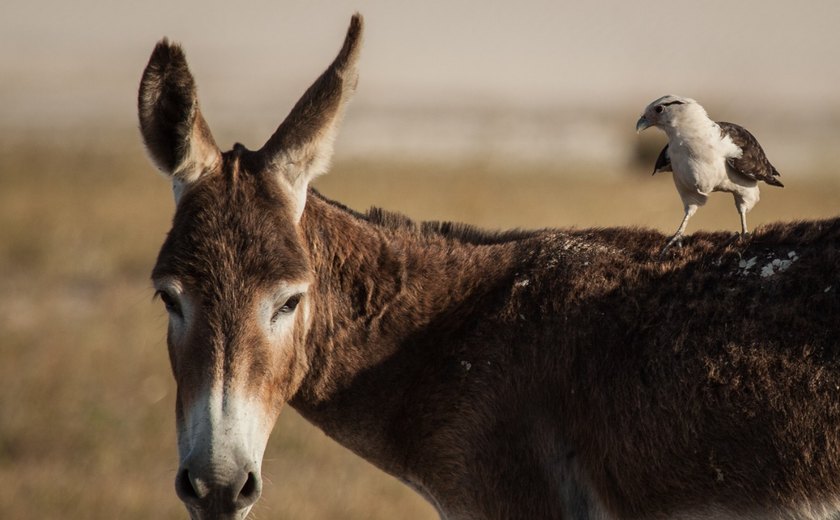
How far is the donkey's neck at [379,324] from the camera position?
497 centimetres

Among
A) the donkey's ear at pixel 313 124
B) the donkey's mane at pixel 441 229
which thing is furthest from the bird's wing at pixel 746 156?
the donkey's ear at pixel 313 124

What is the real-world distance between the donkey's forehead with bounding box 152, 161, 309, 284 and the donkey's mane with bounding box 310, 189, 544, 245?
63 cm

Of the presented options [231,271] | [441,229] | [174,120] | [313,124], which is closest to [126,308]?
[441,229]

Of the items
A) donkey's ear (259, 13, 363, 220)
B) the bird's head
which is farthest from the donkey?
the bird's head

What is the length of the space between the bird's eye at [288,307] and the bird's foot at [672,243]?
1.67 meters

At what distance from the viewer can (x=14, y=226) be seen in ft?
68.1

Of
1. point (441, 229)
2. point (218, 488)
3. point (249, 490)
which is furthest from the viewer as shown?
point (441, 229)

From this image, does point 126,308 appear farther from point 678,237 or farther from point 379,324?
point 678,237

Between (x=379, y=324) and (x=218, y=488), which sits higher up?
(x=379, y=324)

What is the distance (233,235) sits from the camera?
4547mm

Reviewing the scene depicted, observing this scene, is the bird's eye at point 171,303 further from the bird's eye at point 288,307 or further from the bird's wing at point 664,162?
the bird's wing at point 664,162

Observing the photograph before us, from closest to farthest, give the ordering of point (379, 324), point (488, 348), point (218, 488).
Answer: point (218, 488), point (488, 348), point (379, 324)

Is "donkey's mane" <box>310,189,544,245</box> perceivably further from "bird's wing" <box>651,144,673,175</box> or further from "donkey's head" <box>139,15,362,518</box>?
"bird's wing" <box>651,144,673,175</box>

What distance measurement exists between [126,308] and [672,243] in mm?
12446
